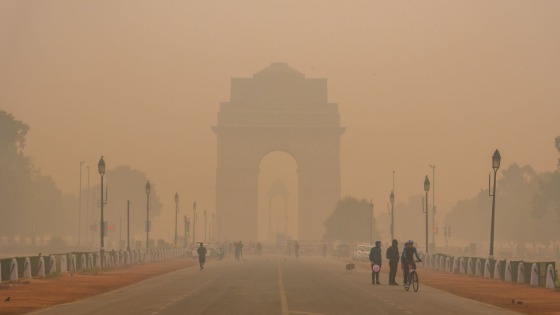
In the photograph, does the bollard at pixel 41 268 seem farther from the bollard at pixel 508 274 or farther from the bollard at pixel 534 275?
the bollard at pixel 534 275

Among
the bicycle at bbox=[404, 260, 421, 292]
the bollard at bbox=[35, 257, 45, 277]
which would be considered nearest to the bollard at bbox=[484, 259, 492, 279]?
the bicycle at bbox=[404, 260, 421, 292]

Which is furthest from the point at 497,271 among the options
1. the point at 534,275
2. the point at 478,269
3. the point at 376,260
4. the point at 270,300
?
the point at 270,300

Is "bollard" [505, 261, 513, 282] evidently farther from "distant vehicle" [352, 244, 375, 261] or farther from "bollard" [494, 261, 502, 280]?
"distant vehicle" [352, 244, 375, 261]

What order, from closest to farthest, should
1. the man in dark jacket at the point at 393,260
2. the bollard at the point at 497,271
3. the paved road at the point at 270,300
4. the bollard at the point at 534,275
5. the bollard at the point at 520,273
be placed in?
the paved road at the point at 270,300, the bollard at the point at 534,275, the bollard at the point at 520,273, the man in dark jacket at the point at 393,260, the bollard at the point at 497,271

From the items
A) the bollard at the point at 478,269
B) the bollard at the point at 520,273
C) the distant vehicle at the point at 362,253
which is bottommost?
the distant vehicle at the point at 362,253

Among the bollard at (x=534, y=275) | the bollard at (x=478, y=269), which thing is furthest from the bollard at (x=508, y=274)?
the bollard at (x=478, y=269)

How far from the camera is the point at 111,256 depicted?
244 feet

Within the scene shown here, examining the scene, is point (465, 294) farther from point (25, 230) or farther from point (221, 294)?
point (25, 230)

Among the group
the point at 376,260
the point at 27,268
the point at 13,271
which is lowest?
the point at 27,268

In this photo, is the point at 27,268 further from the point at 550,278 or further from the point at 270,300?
the point at 550,278

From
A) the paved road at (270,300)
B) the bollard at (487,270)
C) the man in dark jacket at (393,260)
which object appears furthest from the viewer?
the bollard at (487,270)

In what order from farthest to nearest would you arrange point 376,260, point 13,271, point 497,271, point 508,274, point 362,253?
1. point 362,253
2. point 497,271
3. point 508,274
4. point 376,260
5. point 13,271

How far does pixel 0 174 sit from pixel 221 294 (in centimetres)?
9106

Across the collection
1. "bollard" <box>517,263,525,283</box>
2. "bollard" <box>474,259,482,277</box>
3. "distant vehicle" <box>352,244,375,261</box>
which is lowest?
"distant vehicle" <box>352,244,375,261</box>
